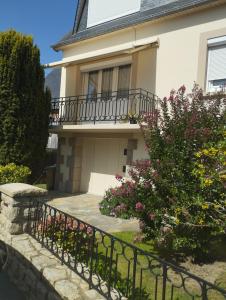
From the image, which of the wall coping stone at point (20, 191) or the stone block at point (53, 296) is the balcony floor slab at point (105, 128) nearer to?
the wall coping stone at point (20, 191)

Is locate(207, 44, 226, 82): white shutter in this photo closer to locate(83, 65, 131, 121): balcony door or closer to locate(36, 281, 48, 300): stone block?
locate(83, 65, 131, 121): balcony door

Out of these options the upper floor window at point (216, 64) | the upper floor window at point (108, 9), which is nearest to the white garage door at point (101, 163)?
the upper floor window at point (216, 64)

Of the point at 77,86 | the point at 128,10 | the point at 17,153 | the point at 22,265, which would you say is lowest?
the point at 22,265

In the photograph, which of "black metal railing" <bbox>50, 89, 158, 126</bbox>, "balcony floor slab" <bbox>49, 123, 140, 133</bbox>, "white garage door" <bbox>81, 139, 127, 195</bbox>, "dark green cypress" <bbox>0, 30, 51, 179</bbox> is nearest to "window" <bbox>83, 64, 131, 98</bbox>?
"black metal railing" <bbox>50, 89, 158, 126</bbox>

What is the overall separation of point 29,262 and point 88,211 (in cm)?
562

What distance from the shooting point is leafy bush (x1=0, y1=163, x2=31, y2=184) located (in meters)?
12.1

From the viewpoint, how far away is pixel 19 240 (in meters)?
6.89

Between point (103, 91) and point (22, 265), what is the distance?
33.4ft

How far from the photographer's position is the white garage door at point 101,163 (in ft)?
48.3

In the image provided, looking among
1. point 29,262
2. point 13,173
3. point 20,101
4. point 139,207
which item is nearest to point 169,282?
point 139,207

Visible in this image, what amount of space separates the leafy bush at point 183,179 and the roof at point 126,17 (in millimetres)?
6248

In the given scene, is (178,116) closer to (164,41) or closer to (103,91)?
(164,41)

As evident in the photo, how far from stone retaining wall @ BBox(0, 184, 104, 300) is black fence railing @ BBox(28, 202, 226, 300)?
0.15 metres

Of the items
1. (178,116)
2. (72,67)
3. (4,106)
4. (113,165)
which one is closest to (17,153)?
(4,106)
